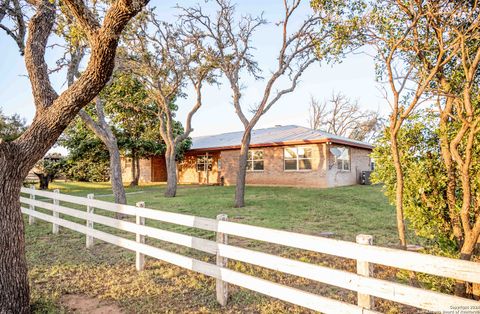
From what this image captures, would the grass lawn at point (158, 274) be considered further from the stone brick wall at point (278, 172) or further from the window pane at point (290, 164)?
the window pane at point (290, 164)

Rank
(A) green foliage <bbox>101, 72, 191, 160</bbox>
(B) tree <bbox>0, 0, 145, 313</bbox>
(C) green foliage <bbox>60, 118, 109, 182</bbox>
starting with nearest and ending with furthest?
(B) tree <bbox>0, 0, 145, 313</bbox> → (A) green foliage <bbox>101, 72, 191, 160</bbox> → (C) green foliage <bbox>60, 118, 109, 182</bbox>

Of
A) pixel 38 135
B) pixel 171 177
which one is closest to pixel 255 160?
pixel 171 177

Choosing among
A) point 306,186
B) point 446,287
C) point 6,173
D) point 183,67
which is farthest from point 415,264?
point 306,186

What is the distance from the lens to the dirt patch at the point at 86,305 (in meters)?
3.97

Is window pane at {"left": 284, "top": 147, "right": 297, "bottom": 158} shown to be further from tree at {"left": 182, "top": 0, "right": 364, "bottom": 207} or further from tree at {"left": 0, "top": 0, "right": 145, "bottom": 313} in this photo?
tree at {"left": 0, "top": 0, "right": 145, "bottom": 313}

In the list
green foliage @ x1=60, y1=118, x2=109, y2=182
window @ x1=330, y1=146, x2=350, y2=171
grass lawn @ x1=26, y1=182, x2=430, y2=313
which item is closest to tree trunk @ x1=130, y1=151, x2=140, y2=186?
green foliage @ x1=60, y1=118, x2=109, y2=182

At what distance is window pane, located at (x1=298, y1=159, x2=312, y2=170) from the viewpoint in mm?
20708

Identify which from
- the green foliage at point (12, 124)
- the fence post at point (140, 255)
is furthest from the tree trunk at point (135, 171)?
the fence post at point (140, 255)

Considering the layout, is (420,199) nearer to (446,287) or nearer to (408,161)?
(408,161)

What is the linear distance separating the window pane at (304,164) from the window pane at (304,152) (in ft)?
0.91

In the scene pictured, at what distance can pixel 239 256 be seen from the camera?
3.82m

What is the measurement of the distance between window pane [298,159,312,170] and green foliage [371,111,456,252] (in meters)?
16.2

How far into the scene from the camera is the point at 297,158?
2125cm

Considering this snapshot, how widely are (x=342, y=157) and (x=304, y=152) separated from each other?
284cm
